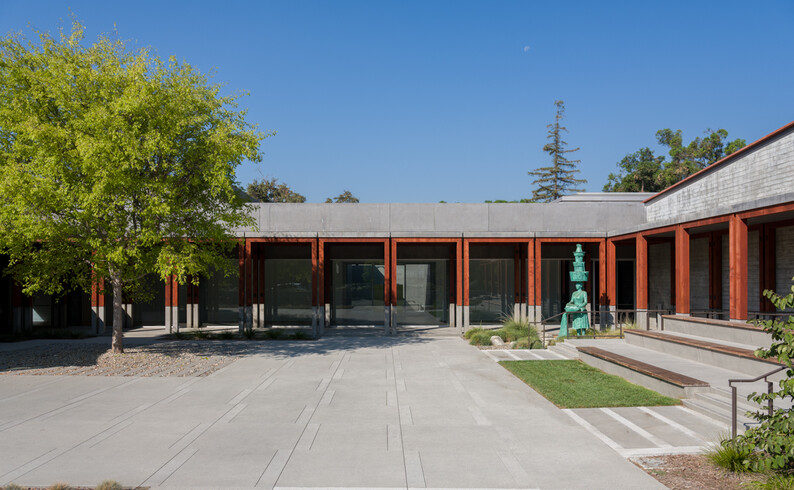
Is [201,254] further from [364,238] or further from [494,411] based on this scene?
[494,411]

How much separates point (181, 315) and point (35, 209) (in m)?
11.6

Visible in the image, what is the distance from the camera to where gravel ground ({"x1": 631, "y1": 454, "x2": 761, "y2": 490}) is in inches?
226

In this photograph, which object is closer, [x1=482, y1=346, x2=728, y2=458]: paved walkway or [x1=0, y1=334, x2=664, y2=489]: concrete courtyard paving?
[x1=0, y1=334, x2=664, y2=489]: concrete courtyard paving

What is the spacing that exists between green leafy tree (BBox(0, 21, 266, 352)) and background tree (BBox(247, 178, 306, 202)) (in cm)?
4484

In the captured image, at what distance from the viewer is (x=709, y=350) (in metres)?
11.9

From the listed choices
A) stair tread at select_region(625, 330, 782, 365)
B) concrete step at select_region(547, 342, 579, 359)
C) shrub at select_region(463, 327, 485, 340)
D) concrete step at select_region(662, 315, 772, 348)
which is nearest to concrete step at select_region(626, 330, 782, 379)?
stair tread at select_region(625, 330, 782, 365)

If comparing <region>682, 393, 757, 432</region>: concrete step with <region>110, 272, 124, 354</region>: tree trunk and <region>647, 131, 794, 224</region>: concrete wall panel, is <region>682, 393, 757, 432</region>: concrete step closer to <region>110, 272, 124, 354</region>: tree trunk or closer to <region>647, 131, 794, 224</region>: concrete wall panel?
<region>647, 131, 794, 224</region>: concrete wall panel

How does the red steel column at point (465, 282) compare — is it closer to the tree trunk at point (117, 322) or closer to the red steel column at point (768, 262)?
the red steel column at point (768, 262)

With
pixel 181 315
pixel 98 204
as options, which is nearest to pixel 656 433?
pixel 98 204

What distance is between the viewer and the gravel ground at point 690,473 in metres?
5.75

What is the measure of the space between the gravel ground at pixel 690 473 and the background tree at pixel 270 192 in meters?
56.3

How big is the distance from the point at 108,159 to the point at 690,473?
45.7 feet

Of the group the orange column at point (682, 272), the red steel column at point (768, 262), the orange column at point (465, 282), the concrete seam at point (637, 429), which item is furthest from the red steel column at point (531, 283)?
the concrete seam at point (637, 429)

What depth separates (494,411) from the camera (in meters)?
9.02
